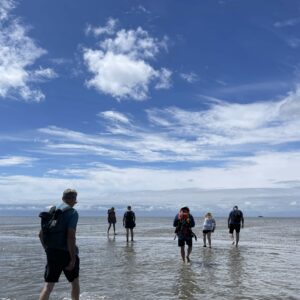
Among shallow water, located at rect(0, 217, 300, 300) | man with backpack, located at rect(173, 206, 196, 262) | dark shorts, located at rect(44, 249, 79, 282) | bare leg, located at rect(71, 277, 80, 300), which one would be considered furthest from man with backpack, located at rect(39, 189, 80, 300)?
man with backpack, located at rect(173, 206, 196, 262)

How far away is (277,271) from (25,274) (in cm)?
717

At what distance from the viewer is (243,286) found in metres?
10.3

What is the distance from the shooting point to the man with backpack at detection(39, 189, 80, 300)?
7.23m

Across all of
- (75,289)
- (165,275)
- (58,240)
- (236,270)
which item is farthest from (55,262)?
(236,270)

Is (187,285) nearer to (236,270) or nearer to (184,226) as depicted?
(236,270)

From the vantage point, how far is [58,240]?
7254 mm

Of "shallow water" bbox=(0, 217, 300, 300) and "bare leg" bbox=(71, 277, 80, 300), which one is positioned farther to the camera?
"shallow water" bbox=(0, 217, 300, 300)

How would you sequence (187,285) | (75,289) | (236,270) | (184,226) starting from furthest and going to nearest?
(184,226) < (236,270) < (187,285) < (75,289)

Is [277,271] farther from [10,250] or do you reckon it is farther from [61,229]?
[10,250]

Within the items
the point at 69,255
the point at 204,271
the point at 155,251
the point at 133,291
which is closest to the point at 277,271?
the point at 204,271

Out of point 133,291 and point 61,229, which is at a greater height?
point 61,229

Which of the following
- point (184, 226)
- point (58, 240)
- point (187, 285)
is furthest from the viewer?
point (184, 226)

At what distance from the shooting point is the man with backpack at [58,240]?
7227mm

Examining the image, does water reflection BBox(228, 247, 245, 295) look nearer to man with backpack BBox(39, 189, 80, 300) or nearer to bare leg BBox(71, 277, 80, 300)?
bare leg BBox(71, 277, 80, 300)
